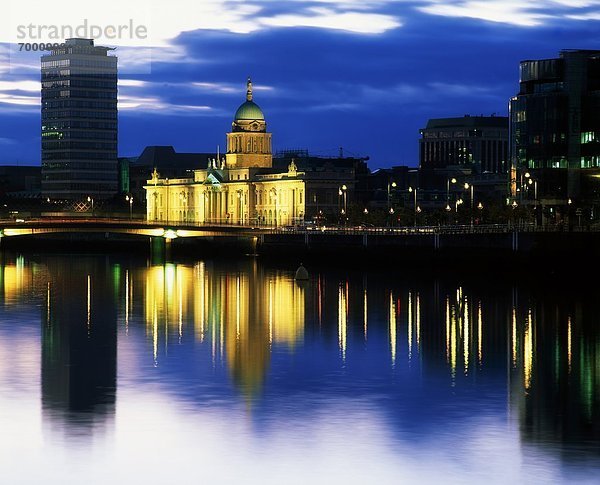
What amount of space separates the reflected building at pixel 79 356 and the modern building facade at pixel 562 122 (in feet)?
204

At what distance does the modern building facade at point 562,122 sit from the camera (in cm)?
14425

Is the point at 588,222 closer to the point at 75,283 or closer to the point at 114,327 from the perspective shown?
the point at 75,283

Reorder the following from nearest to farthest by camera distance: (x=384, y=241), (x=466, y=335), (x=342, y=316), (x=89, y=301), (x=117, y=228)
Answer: (x=466, y=335) < (x=342, y=316) < (x=89, y=301) < (x=384, y=241) < (x=117, y=228)

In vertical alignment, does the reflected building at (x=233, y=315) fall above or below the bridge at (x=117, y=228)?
below

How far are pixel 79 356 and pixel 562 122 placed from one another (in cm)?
9816

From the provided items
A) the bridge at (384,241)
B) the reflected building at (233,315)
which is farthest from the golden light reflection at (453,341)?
the bridge at (384,241)

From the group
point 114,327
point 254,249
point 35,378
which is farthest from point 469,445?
point 254,249

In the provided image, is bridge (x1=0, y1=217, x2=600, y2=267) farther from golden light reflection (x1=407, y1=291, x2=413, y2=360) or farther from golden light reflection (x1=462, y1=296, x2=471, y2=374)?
golden light reflection (x1=462, y1=296, x2=471, y2=374)

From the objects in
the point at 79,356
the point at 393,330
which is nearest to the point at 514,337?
the point at 393,330

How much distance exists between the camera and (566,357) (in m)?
55.2

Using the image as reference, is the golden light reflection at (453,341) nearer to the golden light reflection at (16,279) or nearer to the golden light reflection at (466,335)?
the golden light reflection at (466,335)

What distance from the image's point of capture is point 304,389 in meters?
46.1

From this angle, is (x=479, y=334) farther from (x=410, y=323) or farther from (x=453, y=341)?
(x=410, y=323)

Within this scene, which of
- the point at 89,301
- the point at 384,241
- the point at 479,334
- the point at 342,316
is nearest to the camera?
the point at 479,334
